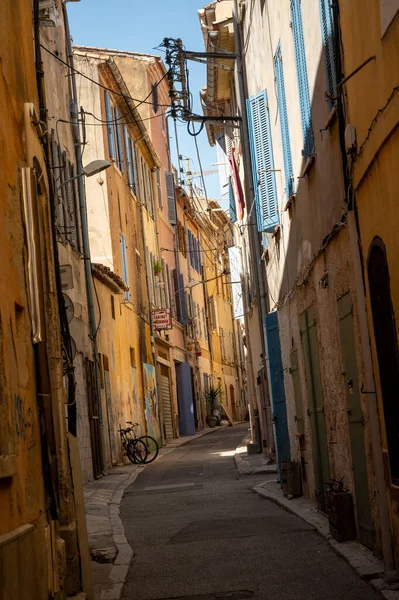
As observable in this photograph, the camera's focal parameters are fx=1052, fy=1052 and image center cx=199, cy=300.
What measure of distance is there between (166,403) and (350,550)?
27201mm

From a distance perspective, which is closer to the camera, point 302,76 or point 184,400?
point 302,76

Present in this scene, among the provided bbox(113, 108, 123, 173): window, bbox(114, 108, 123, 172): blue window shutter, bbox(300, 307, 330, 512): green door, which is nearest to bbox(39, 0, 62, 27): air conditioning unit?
bbox(300, 307, 330, 512): green door

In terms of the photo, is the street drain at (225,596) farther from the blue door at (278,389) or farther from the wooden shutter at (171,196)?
the wooden shutter at (171,196)

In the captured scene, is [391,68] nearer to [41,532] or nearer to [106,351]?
[41,532]

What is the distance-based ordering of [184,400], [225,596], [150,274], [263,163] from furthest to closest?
[184,400] → [150,274] → [263,163] → [225,596]

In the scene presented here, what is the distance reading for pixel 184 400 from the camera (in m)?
40.9

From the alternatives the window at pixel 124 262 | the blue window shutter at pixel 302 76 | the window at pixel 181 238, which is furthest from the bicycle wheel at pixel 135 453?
the window at pixel 181 238

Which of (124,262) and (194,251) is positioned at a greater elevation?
(194,251)

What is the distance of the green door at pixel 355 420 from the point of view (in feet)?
29.8

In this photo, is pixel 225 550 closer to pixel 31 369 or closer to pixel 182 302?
pixel 31 369

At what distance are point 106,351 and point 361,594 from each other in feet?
56.6

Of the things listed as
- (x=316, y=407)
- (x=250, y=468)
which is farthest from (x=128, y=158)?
(x=316, y=407)

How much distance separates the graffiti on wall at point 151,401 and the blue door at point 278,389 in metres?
14.2

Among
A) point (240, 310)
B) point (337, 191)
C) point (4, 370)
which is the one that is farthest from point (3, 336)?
point (240, 310)
